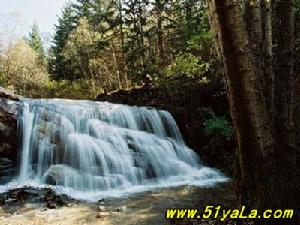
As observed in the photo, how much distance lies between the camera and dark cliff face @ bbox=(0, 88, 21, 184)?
9406 mm

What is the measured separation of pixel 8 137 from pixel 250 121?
7.97m

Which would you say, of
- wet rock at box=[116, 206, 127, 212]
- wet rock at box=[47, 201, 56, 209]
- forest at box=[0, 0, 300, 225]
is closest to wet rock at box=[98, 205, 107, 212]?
wet rock at box=[116, 206, 127, 212]

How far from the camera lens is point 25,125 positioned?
10.6 m

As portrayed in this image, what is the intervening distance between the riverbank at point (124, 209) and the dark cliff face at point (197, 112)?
2881mm

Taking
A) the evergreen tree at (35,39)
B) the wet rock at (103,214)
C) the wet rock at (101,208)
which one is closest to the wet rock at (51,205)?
the wet rock at (101,208)

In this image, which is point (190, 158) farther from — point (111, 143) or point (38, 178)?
point (38, 178)

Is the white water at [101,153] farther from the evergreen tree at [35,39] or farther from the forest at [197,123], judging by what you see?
the evergreen tree at [35,39]

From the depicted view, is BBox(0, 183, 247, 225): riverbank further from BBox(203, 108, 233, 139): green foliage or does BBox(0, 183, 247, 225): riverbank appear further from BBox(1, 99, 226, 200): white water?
BBox(203, 108, 233, 139): green foliage

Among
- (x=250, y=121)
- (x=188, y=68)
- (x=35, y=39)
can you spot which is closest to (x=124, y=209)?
(x=250, y=121)

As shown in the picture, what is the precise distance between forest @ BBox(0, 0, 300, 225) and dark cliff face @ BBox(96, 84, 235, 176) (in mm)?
36

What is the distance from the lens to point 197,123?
12797 millimetres

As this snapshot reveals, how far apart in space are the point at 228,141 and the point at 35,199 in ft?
20.5

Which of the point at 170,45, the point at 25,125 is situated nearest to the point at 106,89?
the point at 170,45

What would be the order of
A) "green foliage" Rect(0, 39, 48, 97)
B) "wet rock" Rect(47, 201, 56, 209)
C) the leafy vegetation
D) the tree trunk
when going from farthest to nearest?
"green foliage" Rect(0, 39, 48, 97)
the leafy vegetation
"wet rock" Rect(47, 201, 56, 209)
the tree trunk
